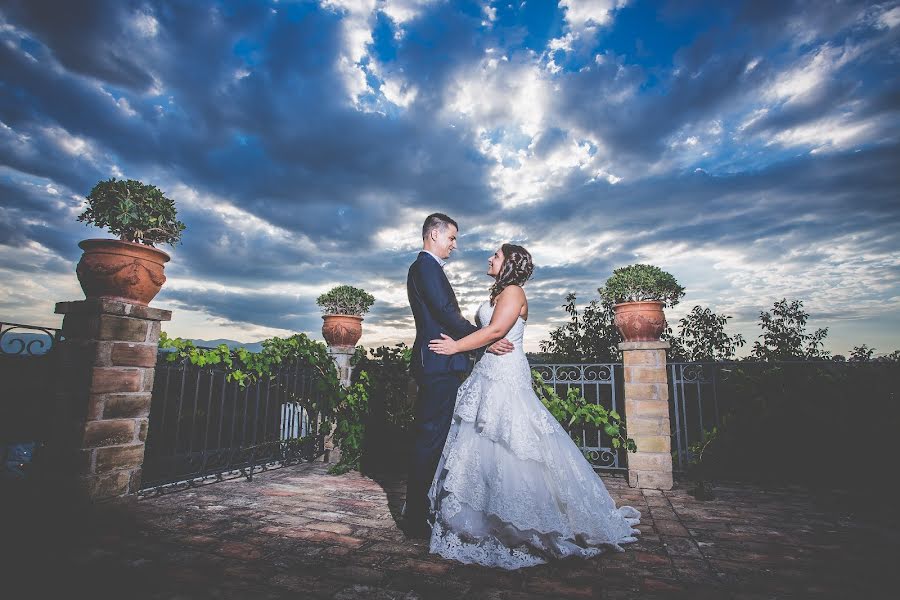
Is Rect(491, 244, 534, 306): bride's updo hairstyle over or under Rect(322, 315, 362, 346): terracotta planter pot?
over

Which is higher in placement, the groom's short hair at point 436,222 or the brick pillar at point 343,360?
the groom's short hair at point 436,222

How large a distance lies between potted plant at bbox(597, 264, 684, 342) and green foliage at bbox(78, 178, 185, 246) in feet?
16.5

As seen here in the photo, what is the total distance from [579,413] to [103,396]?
504cm

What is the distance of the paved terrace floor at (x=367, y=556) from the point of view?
6.93ft

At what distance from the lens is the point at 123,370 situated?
11.8 feet

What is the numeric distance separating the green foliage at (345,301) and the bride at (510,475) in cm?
344

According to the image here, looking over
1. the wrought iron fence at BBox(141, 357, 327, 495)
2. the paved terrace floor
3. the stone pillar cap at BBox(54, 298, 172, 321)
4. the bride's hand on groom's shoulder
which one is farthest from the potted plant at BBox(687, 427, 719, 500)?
the stone pillar cap at BBox(54, 298, 172, 321)

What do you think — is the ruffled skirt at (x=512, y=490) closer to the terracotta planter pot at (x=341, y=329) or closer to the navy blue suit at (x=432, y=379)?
the navy blue suit at (x=432, y=379)

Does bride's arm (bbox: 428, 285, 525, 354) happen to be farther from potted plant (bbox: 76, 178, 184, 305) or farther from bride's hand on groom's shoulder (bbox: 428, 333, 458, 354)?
potted plant (bbox: 76, 178, 184, 305)

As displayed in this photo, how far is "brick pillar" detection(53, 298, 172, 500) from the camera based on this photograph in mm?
3336

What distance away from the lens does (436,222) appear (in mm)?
3088

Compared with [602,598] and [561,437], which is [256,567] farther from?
[561,437]

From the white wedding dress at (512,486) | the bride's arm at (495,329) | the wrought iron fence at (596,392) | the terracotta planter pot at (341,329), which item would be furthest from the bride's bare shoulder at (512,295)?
the terracotta planter pot at (341,329)

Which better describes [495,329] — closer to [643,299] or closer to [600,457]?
[643,299]
